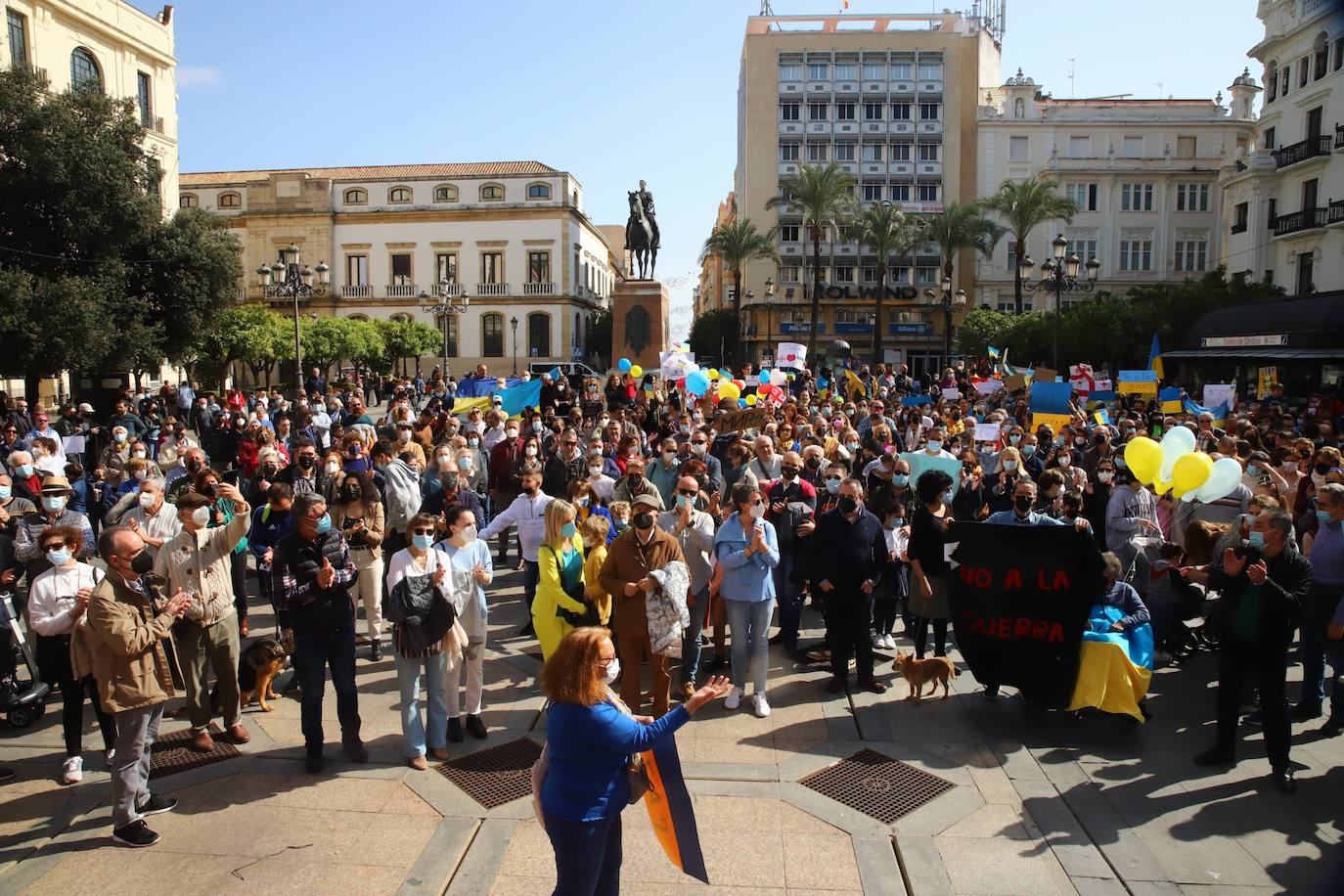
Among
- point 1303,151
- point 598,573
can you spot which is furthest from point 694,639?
point 1303,151

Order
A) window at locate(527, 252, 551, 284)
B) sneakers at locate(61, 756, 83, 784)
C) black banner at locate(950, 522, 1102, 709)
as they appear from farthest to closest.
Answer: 1. window at locate(527, 252, 551, 284)
2. black banner at locate(950, 522, 1102, 709)
3. sneakers at locate(61, 756, 83, 784)

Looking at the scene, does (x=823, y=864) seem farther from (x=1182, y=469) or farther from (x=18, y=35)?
(x=18, y=35)

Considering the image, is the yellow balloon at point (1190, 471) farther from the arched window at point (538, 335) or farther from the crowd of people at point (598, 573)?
the arched window at point (538, 335)

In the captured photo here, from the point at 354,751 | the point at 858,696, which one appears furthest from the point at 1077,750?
the point at 354,751

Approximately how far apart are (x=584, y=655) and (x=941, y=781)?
3.32 m

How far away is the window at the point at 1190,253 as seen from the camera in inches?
2213

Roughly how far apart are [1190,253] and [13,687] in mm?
63072

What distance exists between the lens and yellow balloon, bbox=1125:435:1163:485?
7945mm

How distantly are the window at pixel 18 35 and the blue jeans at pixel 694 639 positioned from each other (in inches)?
1237

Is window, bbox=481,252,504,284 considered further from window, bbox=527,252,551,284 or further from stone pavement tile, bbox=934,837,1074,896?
stone pavement tile, bbox=934,837,1074,896

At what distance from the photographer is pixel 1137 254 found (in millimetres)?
56969

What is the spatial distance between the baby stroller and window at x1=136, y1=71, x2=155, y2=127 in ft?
111

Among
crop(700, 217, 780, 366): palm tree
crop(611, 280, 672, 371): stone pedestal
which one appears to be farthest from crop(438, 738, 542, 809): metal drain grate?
crop(700, 217, 780, 366): palm tree

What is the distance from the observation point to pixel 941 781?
5.88 m
